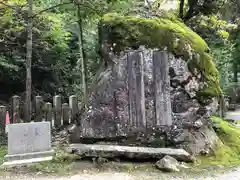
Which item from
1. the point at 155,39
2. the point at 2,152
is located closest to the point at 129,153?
the point at 155,39

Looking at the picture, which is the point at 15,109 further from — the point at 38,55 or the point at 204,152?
the point at 204,152

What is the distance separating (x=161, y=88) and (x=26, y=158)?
2.91 m

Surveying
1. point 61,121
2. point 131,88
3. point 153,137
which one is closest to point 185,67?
point 131,88

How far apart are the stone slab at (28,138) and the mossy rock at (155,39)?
2.18 m

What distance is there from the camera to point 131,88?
5328 mm

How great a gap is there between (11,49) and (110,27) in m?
4.61

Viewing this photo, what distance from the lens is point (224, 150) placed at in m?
5.59

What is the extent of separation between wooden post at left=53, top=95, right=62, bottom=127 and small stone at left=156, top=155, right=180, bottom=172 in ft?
13.0

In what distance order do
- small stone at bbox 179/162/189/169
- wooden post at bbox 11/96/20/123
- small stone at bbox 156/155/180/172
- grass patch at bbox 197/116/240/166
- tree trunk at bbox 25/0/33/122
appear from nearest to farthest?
1. small stone at bbox 156/155/180/172
2. small stone at bbox 179/162/189/169
3. grass patch at bbox 197/116/240/166
4. tree trunk at bbox 25/0/33/122
5. wooden post at bbox 11/96/20/123

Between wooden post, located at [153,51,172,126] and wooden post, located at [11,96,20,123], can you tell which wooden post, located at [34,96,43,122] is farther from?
wooden post, located at [153,51,172,126]

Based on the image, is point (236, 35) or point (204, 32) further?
point (236, 35)

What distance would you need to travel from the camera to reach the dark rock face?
17.4ft

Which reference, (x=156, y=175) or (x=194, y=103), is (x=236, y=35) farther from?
(x=156, y=175)

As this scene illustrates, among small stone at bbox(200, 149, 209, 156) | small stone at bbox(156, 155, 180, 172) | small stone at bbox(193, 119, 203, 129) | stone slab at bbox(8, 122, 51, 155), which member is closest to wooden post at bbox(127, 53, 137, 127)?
small stone at bbox(156, 155, 180, 172)
